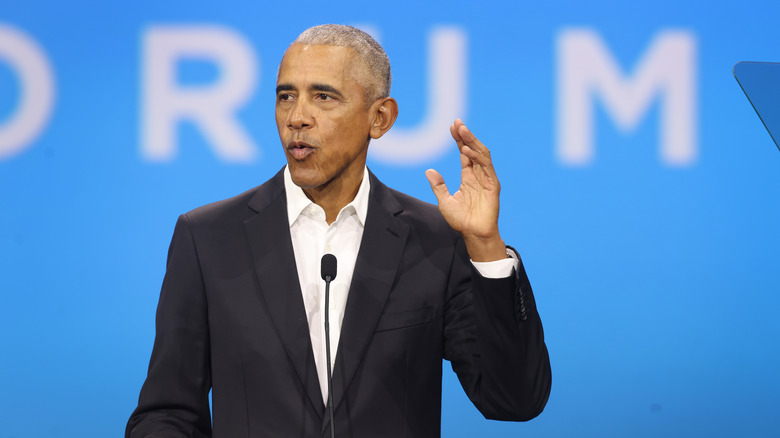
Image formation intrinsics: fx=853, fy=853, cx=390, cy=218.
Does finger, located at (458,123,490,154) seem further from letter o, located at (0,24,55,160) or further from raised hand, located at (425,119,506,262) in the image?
letter o, located at (0,24,55,160)

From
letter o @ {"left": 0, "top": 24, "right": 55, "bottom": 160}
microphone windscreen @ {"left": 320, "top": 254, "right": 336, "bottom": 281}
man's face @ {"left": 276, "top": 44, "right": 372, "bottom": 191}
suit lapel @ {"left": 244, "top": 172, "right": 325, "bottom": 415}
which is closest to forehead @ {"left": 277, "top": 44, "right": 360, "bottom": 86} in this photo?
man's face @ {"left": 276, "top": 44, "right": 372, "bottom": 191}

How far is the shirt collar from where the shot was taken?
5.36ft

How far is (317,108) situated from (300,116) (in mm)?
40

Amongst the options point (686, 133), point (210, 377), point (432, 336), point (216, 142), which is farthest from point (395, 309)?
point (686, 133)

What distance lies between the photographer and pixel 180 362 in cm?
151

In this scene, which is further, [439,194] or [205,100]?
[205,100]

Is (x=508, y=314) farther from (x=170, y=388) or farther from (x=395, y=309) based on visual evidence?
(x=170, y=388)

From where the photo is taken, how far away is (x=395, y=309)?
5.11 feet

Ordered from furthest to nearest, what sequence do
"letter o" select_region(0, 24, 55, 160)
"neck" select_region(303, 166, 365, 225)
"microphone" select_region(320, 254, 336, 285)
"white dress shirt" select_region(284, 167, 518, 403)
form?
1. "letter o" select_region(0, 24, 55, 160)
2. "neck" select_region(303, 166, 365, 225)
3. "white dress shirt" select_region(284, 167, 518, 403)
4. "microphone" select_region(320, 254, 336, 285)

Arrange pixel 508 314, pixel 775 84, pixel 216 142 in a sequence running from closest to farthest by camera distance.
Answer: pixel 775 84 < pixel 508 314 < pixel 216 142

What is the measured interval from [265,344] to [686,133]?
6.92ft

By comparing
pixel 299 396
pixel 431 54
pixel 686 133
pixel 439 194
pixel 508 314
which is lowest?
pixel 299 396

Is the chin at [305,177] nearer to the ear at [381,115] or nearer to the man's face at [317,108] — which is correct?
the man's face at [317,108]

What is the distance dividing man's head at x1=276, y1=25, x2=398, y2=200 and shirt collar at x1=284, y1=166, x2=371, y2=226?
0.12 ft
